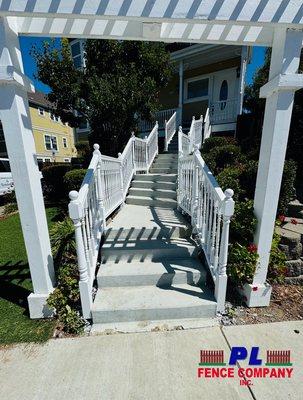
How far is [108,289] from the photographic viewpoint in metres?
2.90

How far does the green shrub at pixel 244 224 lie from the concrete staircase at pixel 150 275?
25.1 inches

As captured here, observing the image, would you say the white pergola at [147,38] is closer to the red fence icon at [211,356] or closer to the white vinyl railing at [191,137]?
the red fence icon at [211,356]

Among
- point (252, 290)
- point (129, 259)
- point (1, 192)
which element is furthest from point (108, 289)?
point (1, 192)

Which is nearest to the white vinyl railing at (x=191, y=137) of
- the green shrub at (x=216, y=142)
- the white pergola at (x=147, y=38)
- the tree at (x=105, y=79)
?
the green shrub at (x=216, y=142)

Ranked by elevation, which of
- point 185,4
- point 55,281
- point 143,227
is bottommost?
point 55,281

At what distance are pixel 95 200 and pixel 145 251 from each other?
1.08 metres

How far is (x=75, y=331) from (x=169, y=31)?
11.4 ft

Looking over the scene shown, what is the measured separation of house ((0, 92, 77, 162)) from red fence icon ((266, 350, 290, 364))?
71.9ft

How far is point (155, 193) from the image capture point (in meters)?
5.61

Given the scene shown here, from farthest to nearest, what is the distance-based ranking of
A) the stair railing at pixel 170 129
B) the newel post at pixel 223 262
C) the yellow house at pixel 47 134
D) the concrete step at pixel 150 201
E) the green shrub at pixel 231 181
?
1. the yellow house at pixel 47 134
2. the stair railing at pixel 170 129
3. the concrete step at pixel 150 201
4. the green shrub at pixel 231 181
5. the newel post at pixel 223 262

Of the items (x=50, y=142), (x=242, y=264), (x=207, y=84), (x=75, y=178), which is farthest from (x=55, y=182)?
(x=50, y=142)

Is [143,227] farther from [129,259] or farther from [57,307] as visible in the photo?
[57,307]

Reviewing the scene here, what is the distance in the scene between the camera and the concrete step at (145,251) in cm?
326

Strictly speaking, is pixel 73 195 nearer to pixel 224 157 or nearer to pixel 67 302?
pixel 67 302
